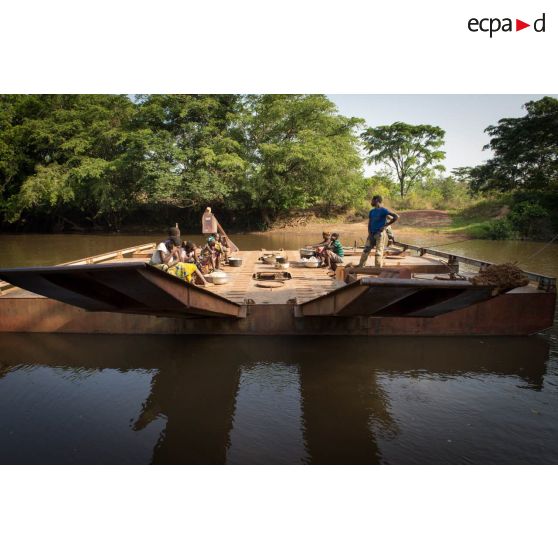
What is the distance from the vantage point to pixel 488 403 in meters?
5.11

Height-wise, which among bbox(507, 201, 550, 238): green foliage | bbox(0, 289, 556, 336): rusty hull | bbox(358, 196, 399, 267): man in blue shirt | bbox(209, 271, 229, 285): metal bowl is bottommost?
bbox(0, 289, 556, 336): rusty hull

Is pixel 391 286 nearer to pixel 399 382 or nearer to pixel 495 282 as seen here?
pixel 495 282

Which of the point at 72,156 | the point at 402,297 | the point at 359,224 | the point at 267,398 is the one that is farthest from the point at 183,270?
the point at 72,156

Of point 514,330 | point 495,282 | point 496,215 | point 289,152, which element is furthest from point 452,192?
point 495,282

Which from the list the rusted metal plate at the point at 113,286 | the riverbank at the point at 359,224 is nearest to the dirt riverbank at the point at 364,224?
the riverbank at the point at 359,224

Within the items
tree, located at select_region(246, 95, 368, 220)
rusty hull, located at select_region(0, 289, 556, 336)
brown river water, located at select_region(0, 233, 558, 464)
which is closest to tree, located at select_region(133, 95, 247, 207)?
tree, located at select_region(246, 95, 368, 220)

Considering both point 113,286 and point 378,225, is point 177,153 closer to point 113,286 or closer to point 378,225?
point 378,225

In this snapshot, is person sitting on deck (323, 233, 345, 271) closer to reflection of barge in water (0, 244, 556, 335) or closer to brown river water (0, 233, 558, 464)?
reflection of barge in water (0, 244, 556, 335)

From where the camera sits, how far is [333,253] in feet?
33.4

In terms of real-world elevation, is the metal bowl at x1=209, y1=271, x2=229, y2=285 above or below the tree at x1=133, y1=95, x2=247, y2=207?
below

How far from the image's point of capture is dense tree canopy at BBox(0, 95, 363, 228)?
88.0 feet

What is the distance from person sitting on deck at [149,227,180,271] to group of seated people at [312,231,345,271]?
4462 mm

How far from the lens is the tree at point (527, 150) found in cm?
2652

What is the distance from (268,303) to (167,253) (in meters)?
1.99
